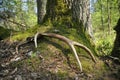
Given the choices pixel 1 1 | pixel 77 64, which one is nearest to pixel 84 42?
pixel 77 64

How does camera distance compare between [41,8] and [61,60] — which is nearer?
[61,60]

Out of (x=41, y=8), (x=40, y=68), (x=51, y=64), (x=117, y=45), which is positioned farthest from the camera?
(x=41, y=8)

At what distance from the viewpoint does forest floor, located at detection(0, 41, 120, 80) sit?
4.00 meters

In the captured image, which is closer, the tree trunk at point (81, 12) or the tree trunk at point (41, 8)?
the tree trunk at point (81, 12)

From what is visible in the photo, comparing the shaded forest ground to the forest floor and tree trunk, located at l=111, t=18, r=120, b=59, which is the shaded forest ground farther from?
tree trunk, located at l=111, t=18, r=120, b=59

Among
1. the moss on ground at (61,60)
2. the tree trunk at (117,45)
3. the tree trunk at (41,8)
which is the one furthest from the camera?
the tree trunk at (41,8)

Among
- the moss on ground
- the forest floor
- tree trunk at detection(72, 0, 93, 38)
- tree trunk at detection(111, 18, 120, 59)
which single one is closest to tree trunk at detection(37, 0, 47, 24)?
tree trunk at detection(72, 0, 93, 38)

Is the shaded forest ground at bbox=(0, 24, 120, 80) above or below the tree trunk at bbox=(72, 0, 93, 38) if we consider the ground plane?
below

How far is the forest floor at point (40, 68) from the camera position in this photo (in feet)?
13.1

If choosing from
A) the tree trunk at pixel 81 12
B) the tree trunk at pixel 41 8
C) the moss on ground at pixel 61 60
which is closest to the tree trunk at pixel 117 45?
the moss on ground at pixel 61 60

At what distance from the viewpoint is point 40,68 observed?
414 centimetres

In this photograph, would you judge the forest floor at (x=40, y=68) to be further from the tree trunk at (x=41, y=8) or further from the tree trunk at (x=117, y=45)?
the tree trunk at (x=41, y=8)

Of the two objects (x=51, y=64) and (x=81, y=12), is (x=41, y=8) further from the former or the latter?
(x=51, y=64)

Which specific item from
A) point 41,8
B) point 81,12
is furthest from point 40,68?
point 41,8
